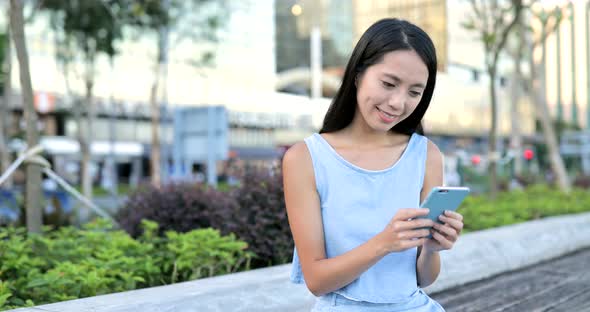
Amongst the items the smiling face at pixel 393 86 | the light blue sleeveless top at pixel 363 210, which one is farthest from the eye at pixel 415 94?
the light blue sleeveless top at pixel 363 210

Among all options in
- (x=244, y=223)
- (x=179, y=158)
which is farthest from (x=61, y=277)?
(x=179, y=158)

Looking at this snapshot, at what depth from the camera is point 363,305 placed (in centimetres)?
196

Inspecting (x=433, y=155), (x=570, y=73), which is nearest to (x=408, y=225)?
(x=433, y=155)

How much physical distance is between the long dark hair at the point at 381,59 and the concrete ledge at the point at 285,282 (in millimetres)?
1491

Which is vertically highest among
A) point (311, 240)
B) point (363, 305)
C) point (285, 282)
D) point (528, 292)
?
point (311, 240)

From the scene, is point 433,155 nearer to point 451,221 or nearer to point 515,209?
point 451,221

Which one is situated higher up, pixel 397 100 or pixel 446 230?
pixel 397 100

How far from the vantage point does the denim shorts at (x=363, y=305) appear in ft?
6.41

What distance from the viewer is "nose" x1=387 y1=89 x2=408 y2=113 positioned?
1.86 m

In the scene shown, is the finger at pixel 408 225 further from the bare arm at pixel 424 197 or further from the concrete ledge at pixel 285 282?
the concrete ledge at pixel 285 282

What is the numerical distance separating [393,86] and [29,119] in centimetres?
464

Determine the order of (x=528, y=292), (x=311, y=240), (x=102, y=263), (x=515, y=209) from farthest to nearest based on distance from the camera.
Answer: (x=515, y=209) → (x=528, y=292) → (x=102, y=263) → (x=311, y=240)

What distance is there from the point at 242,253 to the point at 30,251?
147 centimetres

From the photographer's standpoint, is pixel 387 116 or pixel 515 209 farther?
pixel 515 209
